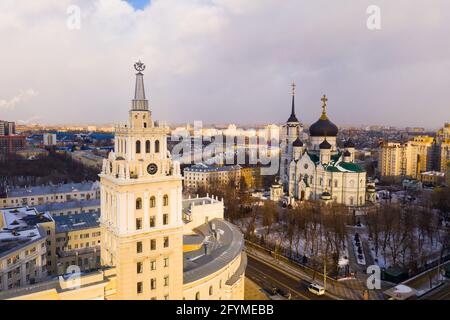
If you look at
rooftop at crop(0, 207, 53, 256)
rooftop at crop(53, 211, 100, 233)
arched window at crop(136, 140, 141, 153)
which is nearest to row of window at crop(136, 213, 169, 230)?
arched window at crop(136, 140, 141, 153)

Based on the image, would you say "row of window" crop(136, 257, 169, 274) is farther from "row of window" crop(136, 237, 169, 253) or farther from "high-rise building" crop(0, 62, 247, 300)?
"row of window" crop(136, 237, 169, 253)

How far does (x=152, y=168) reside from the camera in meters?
13.8

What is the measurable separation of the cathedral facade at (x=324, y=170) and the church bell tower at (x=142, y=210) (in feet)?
105

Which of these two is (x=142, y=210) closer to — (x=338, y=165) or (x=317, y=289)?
(x=317, y=289)

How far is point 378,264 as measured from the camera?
27.5 m

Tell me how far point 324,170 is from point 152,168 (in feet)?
115

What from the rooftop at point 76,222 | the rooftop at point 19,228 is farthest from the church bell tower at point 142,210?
the rooftop at point 76,222

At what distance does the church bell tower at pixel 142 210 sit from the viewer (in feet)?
42.8

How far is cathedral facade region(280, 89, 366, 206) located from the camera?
43.9 meters

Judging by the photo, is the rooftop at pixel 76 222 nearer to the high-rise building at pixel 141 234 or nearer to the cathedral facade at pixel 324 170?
the high-rise building at pixel 141 234

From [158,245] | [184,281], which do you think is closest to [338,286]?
[184,281]

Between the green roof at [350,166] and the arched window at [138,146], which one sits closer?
the arched window at [138,146]
